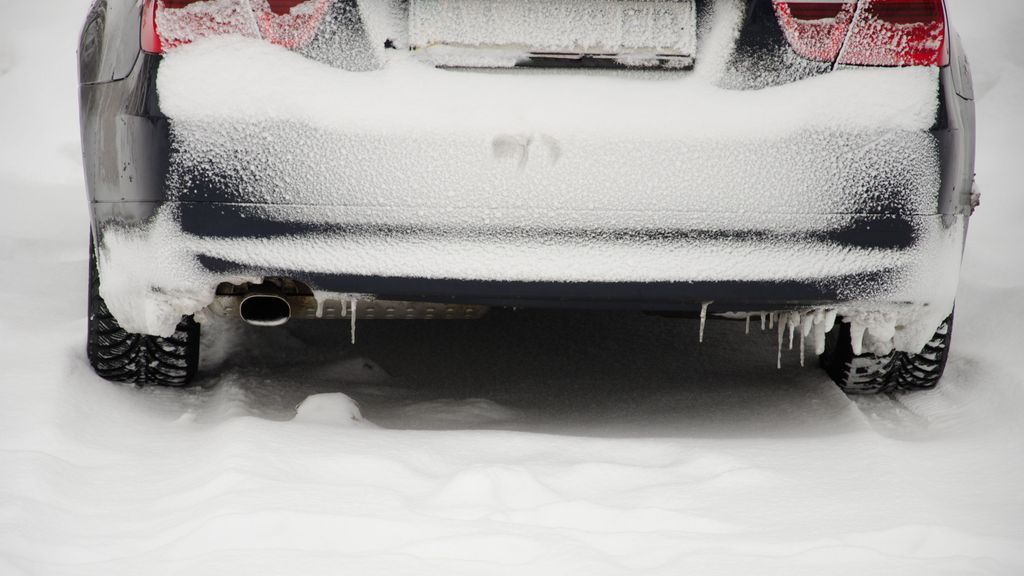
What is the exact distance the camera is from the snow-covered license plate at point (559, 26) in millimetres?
2281

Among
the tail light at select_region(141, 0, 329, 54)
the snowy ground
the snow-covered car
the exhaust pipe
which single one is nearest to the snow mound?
the snowy ground

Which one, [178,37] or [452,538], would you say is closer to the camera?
[452,538]

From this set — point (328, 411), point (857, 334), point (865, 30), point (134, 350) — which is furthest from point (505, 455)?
point (865, 30)

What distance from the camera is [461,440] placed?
2.52m

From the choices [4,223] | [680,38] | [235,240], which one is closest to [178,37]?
[235,240]

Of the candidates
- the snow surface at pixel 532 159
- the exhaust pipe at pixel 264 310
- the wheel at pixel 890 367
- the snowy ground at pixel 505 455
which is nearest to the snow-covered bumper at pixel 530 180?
the snow surface at pixel 532 159

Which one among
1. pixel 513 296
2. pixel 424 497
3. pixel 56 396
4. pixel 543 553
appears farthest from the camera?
pixel 56 396

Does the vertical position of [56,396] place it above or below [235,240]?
below

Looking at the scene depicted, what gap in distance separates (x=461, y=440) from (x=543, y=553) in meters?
0.61

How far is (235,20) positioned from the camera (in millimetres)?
2266

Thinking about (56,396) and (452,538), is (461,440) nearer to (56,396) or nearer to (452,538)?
(452,538)

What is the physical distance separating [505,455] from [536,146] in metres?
0.69

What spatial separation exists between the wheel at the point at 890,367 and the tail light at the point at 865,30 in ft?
2.83

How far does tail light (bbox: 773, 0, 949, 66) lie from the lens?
231 cm
